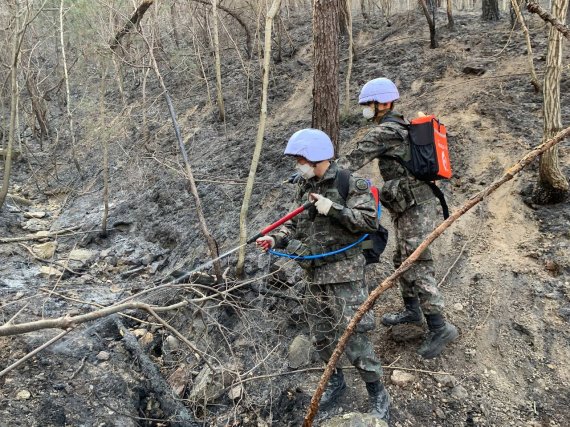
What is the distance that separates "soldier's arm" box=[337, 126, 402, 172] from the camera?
3256 millimetres

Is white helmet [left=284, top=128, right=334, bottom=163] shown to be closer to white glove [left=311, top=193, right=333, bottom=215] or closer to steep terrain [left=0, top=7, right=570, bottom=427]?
white glove [left=311, top=193, right=333, bottom=215]

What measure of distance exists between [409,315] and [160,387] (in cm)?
237

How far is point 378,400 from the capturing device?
3027 mm

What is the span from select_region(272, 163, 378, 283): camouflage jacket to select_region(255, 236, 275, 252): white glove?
75 millimetres

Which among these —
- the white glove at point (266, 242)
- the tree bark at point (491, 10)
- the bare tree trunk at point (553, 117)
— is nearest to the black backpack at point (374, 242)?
the white glove at point (266, 242)

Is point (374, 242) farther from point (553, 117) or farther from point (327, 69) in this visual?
point (327, 69)

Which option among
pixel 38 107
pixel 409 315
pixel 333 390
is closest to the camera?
pixel 333 390

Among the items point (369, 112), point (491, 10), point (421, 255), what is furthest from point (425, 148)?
point (491, 10)

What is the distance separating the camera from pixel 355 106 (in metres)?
7.64

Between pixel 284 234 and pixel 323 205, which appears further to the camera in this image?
pixel 284 234

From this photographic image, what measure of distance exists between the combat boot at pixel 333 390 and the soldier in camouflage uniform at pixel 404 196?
2.36 feet

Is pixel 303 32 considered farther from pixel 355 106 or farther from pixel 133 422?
pixel 133 422

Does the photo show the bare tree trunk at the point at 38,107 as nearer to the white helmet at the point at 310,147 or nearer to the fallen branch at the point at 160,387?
the fallen branch at the point at 160,387

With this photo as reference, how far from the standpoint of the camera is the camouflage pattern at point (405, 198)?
3305 millimetres
